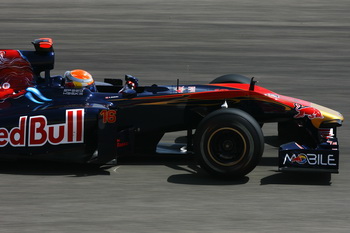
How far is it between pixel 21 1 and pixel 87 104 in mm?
14442

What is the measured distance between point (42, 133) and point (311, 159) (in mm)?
2830

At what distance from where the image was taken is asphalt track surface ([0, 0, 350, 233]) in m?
6.02

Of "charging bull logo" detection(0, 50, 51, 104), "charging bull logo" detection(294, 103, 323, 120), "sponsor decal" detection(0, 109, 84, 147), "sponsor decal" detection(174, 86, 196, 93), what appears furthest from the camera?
"charging bull logo" detection(0, 50, 51, 104)

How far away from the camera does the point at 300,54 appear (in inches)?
590

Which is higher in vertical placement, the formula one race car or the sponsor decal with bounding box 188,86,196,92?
the sponsor decal with bounding box 188,86,196,92

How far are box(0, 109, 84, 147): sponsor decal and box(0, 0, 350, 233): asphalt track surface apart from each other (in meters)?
0.36

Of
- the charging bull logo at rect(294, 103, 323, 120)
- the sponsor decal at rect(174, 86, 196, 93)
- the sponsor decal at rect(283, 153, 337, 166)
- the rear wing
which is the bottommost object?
the sponsor decal at rect(283, 153, 337, 166)

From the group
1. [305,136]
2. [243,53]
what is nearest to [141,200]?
[305,136]

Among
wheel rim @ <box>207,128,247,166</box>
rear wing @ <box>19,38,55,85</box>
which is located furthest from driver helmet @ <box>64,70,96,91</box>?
wheel rim @ <box>207,128,247,166</box>

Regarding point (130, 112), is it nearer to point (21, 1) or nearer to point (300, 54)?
point (300, 54)

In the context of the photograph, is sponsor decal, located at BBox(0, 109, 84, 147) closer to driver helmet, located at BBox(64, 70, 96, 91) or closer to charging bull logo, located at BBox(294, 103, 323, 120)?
driver helmet, located at BBox(64, 70, 96, 91)

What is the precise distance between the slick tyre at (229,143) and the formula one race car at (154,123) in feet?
0.03

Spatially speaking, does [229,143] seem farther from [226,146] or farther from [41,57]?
[41,57]

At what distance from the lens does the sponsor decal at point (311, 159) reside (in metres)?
6.89
